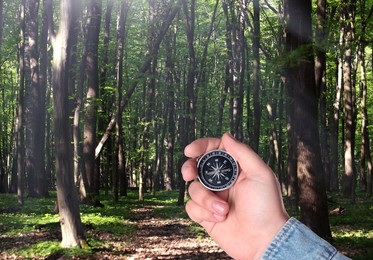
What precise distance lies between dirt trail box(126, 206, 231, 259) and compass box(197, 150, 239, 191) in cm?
878

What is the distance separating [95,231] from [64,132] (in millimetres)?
4258

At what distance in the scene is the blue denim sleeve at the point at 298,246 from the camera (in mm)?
1390

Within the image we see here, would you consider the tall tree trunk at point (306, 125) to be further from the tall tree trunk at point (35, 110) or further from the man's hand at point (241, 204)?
the tall tree trunk at point (35, 110)

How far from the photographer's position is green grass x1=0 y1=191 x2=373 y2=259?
1055cm

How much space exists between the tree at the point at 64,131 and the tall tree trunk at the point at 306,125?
5.19 meters

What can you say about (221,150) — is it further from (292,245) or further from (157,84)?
(157,84)

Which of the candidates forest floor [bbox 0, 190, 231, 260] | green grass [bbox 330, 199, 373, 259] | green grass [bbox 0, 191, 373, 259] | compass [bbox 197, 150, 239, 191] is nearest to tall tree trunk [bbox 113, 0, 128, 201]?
green grass [bbox 0, 191, 373, 259]

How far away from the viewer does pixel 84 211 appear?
59.9 ft

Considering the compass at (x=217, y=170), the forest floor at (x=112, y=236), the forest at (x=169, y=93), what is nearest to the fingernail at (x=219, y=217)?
the compass at (x=217, y=170)

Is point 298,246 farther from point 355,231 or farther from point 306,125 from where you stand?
point 355,231

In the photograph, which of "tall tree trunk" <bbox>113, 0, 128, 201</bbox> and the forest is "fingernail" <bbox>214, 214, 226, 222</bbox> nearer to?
the forest

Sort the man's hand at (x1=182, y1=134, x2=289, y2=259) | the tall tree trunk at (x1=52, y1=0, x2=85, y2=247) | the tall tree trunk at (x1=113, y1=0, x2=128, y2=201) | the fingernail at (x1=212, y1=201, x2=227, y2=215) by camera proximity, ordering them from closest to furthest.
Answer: the man's hand at (x1=182, y1=134, x2=289, y2=259), the fingernail at (x1=212, y1=201, x2=227, y2=215), the tall tree trunk at (x1=52, y1=0, x2=85, y2=247), the tall tree trunk at (x1=113, y1=0, x2=128, y2=201)

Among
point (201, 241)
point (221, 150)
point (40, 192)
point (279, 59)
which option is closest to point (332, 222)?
point (201, 241)

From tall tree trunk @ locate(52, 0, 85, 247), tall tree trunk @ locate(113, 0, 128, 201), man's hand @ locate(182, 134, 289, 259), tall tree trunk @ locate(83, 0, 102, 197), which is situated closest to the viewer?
man's hand @ locate(182, 134, 289, 259)
